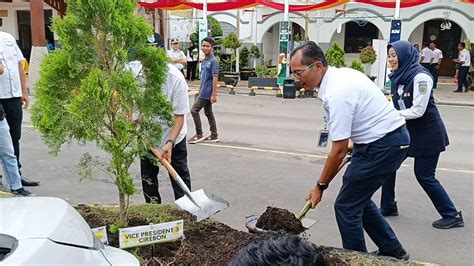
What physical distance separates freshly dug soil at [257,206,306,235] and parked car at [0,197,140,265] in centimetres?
151

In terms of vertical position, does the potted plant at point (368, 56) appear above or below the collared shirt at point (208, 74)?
above

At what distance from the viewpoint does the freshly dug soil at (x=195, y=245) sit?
3232mm

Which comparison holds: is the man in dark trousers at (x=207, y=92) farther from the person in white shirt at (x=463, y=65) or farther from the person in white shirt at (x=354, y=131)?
the person in white shirt at (x=463, y=65)

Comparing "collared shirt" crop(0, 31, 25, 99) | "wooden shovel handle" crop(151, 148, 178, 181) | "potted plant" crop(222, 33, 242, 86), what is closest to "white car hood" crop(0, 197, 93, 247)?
"wooden shovel handle" crop(151, 148, 178, 181)

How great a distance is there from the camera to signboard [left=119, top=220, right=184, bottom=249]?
3080mm

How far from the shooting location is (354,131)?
3340 mm

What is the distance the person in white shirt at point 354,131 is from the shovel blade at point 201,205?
75cm

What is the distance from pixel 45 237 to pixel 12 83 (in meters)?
4.24

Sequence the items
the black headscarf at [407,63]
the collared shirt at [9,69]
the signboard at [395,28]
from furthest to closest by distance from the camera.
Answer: the signboard at [395,28] → the collared shirt at [9,69] → the black headscarf at [407,63]

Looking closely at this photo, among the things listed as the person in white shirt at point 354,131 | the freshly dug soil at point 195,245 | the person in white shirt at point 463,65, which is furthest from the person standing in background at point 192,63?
the person in white shirt at point 354,131

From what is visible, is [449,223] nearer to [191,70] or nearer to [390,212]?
[390,212]

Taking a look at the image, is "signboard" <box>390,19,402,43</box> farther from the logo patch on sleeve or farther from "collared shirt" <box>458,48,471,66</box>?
the logo patch on sleeve

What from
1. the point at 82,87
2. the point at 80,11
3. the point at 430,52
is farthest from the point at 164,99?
the point at 430,52

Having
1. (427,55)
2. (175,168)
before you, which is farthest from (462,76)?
(175,168)
